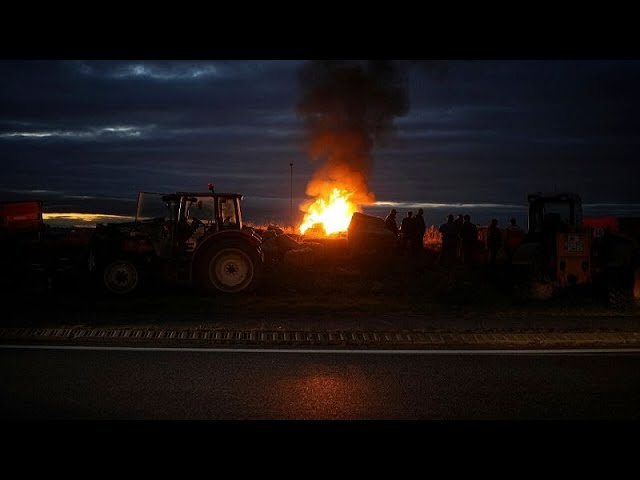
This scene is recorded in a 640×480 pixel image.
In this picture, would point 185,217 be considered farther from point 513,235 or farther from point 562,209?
point 513,235

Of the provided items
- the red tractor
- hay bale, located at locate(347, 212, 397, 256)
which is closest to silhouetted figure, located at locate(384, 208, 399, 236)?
hay bale, located at locate(347, 212, 397, 256)

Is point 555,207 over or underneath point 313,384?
over

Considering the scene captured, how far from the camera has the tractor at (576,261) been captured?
14.6 meters

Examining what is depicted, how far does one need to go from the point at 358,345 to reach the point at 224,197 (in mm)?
6633

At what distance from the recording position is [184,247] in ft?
51.5

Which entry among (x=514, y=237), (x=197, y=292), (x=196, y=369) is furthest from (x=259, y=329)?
(x=514, y=237)

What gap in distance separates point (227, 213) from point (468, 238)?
10.5 m

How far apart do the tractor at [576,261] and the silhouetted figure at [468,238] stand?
4.36 meters

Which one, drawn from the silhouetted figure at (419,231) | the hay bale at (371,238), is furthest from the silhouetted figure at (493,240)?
the hay bale at (371,238)

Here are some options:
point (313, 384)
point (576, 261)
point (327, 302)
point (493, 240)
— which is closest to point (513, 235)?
point (493, 240)

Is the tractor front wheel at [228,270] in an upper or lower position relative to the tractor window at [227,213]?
lower

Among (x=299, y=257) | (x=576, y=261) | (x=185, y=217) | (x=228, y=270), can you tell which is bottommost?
(x=228, y=270)

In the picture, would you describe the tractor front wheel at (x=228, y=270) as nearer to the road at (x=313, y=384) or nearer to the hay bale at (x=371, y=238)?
the road at (x=313, y=384)

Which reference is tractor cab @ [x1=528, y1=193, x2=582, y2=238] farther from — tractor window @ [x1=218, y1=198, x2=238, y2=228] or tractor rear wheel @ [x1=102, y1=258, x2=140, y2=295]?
tractor rear wheel @ [x1=102, y1=258, x2=140, y2=295]
